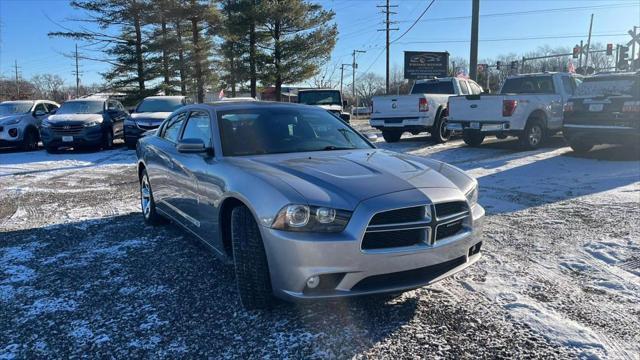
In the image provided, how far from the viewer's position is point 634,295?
3635 millimetres

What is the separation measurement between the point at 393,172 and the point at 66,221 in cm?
476

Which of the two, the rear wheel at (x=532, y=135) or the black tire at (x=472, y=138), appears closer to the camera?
the rear wheel at (x=532, y=135)

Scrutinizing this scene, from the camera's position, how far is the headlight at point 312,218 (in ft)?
9.73

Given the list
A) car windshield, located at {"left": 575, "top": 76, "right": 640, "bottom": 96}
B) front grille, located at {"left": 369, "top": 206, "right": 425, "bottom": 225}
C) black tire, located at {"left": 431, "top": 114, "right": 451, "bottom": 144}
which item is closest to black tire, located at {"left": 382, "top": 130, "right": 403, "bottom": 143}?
black tire, located at {"left": 431, "top": 114, "right": 451, "bottom": 144}

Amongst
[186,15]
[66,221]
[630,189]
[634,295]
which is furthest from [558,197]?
[186,15]

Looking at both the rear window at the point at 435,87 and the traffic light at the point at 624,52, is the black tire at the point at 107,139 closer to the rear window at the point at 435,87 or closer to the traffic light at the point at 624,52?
the rear window at the point at 435,87

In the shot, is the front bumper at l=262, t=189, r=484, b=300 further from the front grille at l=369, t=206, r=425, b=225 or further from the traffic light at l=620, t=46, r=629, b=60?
the traffic light at l=620, t=46, r=629, b=60

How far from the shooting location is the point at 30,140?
15.5 meters

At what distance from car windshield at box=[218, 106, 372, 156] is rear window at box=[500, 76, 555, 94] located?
10106 millimetres

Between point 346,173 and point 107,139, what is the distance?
13596mm

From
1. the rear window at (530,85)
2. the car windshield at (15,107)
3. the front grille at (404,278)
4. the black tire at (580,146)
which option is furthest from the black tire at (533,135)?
the car windshield at (15,107)

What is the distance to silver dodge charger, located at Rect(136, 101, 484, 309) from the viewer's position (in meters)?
2.96

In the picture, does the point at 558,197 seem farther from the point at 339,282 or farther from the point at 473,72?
the point at 473,72

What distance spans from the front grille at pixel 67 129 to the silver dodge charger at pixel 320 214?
1113 cm
